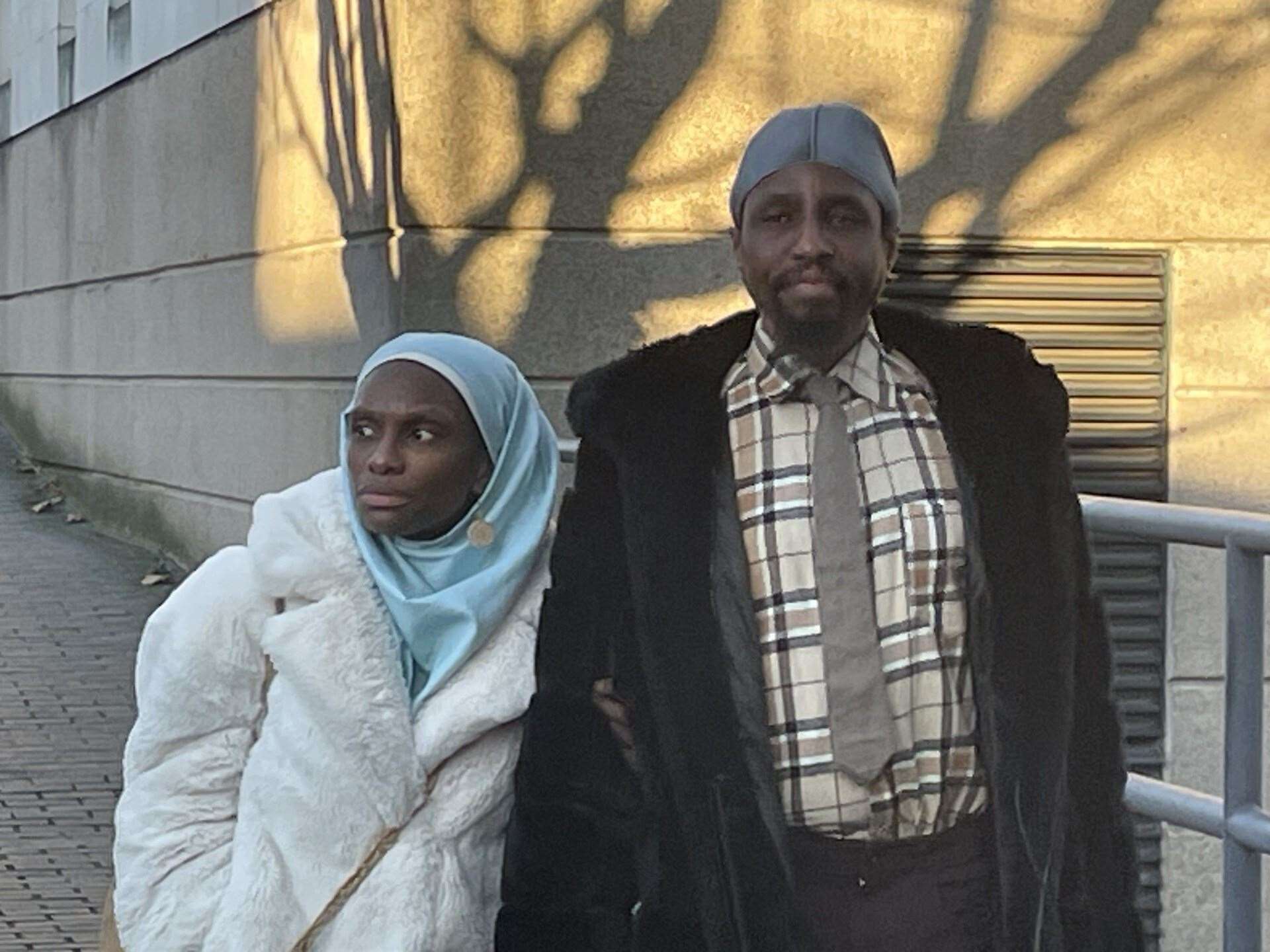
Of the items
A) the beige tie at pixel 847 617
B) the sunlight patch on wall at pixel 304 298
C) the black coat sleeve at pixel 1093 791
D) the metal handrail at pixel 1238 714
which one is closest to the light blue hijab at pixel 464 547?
the beige tie at pixel 847 617

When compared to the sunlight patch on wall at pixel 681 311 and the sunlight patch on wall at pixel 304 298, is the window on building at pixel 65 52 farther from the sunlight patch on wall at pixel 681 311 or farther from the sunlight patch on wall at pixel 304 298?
the sunlight patch on wall at pixel 681 311

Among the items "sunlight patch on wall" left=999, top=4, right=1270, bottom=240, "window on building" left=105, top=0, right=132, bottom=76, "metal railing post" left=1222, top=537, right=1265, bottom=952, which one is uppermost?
"window on building" left=105, top=0, right=132, bottom=76

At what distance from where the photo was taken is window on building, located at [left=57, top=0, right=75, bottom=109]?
677 inches

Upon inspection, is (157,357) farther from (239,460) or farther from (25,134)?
(25,134)

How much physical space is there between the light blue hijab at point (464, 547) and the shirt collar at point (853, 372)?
0.40 m

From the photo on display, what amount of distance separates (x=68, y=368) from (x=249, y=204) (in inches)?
212

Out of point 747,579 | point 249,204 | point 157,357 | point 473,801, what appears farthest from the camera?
point 157,357

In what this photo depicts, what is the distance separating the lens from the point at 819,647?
10.1 ft

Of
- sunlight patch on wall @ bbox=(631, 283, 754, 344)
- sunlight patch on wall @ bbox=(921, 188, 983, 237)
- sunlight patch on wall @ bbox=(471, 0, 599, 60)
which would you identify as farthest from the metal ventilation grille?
sunlight patch on wall @ bbox=(471, 0, 599, 60)

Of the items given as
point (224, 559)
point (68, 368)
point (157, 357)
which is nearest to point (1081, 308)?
point (157, 357)

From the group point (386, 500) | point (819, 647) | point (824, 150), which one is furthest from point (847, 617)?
point (386, 500)

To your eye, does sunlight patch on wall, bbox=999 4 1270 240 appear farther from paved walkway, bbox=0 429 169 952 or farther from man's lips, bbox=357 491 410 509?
man's lips, bbox=357 491 410 509

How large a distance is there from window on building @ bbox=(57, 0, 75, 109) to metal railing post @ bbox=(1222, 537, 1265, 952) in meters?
14.0

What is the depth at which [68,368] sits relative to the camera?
17203 mm
